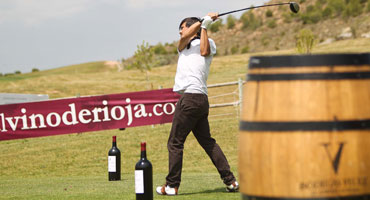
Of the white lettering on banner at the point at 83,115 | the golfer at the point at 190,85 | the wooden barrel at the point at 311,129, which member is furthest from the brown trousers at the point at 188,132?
the white lettering on banner at the point at 83,115

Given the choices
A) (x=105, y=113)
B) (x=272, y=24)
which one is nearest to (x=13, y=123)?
(x=105, y=113)

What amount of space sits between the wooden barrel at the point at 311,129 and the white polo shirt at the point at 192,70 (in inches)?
118

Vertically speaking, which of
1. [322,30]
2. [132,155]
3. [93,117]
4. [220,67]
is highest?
[322,30]

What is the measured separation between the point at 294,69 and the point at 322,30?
82506mm

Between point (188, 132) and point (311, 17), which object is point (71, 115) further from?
point (311, 17)

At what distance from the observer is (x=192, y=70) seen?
6.49m

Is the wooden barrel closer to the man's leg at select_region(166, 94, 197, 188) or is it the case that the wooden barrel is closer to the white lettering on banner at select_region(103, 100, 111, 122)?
the man's leg at select_region(166, 94, 197, 188)

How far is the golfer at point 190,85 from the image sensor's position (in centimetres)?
645

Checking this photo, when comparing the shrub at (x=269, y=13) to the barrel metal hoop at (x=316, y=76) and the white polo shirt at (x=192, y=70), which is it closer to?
the white polo shirt at (x=192, y=70)

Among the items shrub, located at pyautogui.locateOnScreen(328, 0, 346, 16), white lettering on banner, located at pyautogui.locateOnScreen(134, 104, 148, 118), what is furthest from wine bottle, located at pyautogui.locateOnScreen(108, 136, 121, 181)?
shrub, located at pyautogui.locateOnScreen(328, 0, 346, 16)

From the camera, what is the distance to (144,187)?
228 inches

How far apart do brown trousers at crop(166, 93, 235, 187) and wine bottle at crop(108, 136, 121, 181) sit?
7.38 feet

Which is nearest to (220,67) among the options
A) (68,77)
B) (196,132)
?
(68,77)

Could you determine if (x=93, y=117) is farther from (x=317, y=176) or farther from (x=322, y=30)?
(x=322, y=30)
